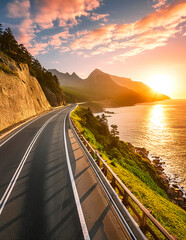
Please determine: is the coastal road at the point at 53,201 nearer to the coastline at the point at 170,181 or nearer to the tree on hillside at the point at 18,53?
the coastline at the point at 170,181

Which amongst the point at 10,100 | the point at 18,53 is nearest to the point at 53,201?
the point at 10,100

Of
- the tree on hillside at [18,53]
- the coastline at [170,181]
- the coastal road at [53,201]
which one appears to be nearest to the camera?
the coastal road at [53,201]

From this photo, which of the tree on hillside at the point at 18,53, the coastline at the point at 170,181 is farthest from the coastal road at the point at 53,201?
the tree on hillside at the point at 18,53

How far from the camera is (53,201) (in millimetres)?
5297

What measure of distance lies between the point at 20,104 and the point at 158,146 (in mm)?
39446

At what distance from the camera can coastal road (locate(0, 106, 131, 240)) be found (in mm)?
4090

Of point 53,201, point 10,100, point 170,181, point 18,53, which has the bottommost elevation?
point 170,181

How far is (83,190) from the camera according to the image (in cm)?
591

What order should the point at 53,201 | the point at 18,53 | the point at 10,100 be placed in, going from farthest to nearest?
the point at 18,53, the point at 10,100, the point at 53,201

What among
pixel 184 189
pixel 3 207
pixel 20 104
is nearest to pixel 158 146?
pixel 184 189

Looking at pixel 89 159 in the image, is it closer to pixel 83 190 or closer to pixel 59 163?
pixel 59 163

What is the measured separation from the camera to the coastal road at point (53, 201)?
4.09 meters

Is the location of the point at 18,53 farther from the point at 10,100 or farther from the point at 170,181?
the point at 170,181

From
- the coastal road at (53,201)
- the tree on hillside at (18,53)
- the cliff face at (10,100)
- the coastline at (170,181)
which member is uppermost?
the tree on hillside at (18,53)
